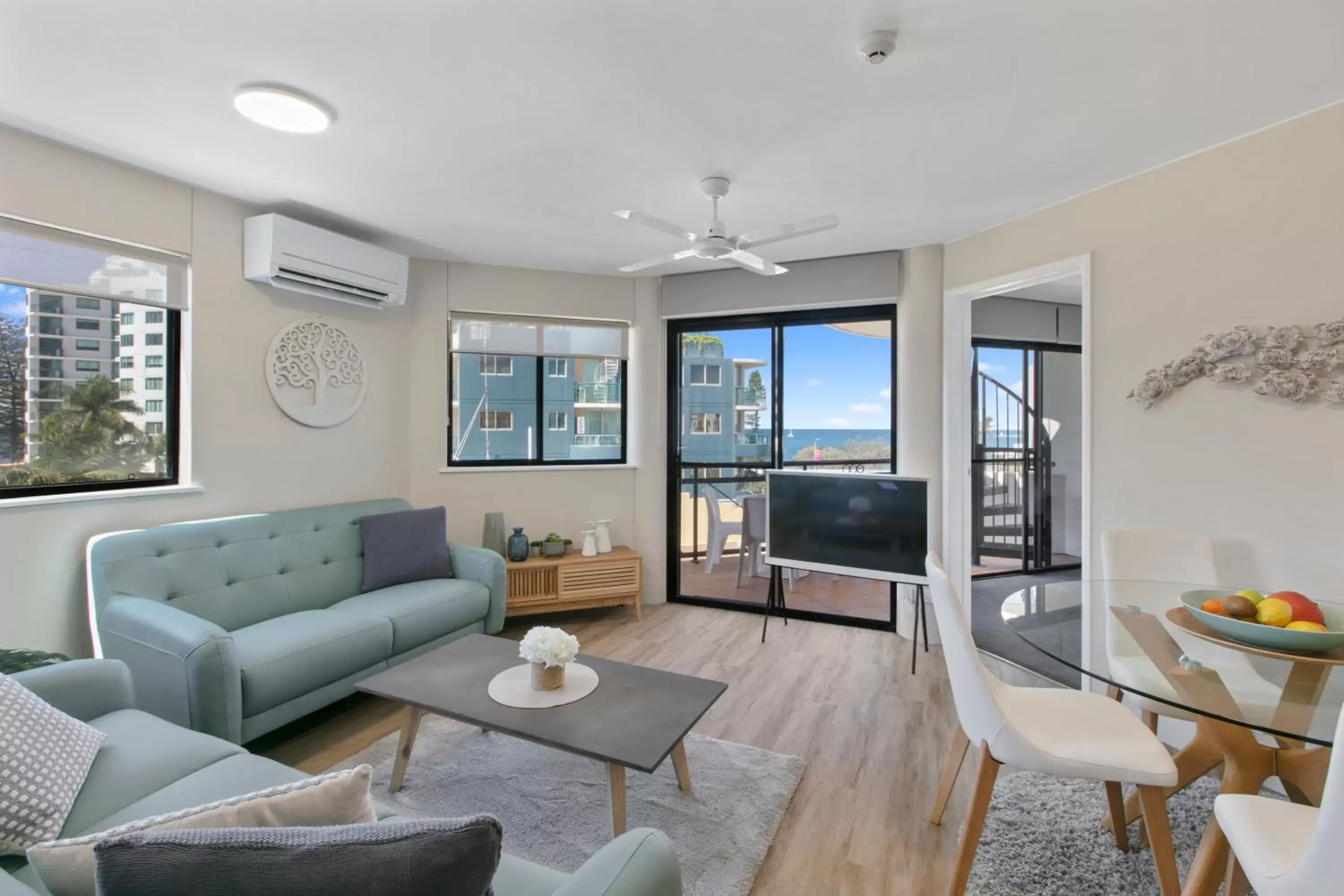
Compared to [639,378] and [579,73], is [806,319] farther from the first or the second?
[579,73]

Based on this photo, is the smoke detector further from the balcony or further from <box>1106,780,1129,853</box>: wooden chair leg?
the balcony

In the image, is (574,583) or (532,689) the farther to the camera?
(574,583)

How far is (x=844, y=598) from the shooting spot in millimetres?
4387

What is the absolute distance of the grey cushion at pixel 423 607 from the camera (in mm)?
2844

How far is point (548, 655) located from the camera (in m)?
2.07

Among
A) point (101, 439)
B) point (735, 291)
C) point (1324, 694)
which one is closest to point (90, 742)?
point (101, 439)

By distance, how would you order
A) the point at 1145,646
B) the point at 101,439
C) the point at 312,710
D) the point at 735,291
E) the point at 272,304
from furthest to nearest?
the point at 735,291
the point at 272,304
the point at 101,439
the point at 312,710
the point at 1145,646

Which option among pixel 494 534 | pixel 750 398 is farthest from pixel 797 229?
pixel 494 534

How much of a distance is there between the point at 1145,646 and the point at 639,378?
341 centimetres

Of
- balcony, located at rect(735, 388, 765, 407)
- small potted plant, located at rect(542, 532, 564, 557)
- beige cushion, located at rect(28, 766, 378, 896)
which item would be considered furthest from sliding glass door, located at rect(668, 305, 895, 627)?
beige cushion, located at rect(28, 766, 378, 896)

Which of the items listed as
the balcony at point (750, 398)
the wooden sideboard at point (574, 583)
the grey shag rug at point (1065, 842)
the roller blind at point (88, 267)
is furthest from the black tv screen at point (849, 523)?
the roller blind at point (88, 267)

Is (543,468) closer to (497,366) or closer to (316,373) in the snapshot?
(497,366)

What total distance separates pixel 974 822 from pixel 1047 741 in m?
0.31

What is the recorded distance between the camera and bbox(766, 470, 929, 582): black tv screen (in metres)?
3.47
